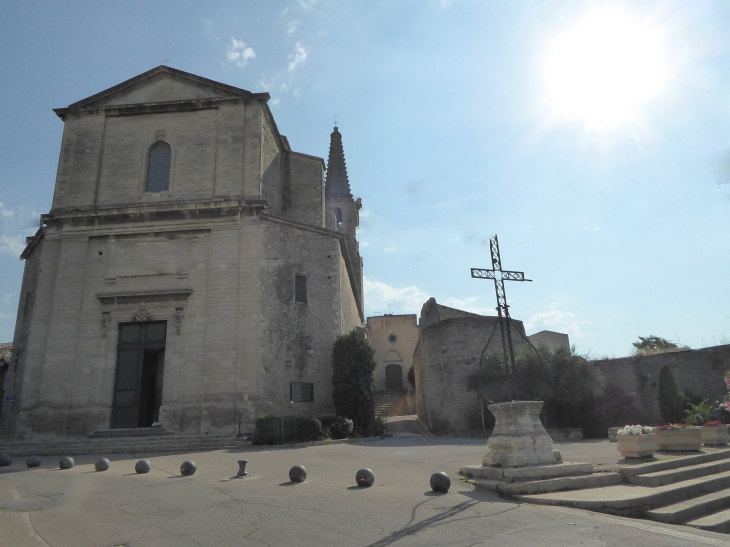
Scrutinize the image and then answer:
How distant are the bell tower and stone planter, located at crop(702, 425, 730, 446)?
108 feet

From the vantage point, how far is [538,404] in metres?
7.88

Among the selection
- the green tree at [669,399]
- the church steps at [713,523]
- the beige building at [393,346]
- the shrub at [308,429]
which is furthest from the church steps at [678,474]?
the beige building at [393,346]

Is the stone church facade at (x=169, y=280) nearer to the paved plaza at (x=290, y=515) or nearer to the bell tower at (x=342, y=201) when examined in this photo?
the paved plaza at (x=290, y=515)

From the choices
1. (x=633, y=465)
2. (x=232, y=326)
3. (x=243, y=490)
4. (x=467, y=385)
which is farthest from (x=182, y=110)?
(x=633, y=465)

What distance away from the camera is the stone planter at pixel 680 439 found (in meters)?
9.69

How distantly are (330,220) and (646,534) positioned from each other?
3636 centimetres

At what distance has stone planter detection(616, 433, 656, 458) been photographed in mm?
8625

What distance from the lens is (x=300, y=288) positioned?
1978cm

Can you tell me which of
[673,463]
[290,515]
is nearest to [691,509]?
[673,463]

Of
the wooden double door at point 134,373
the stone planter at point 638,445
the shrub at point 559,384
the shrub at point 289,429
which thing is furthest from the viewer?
the shrub at point 559,384

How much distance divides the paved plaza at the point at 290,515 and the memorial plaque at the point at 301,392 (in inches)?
362

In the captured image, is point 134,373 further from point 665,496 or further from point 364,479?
point 665,496

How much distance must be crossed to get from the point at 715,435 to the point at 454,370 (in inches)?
418

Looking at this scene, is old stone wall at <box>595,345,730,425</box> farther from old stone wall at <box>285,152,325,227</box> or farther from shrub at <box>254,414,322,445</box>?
old stone wall at <box>285,152,325,227</box>
